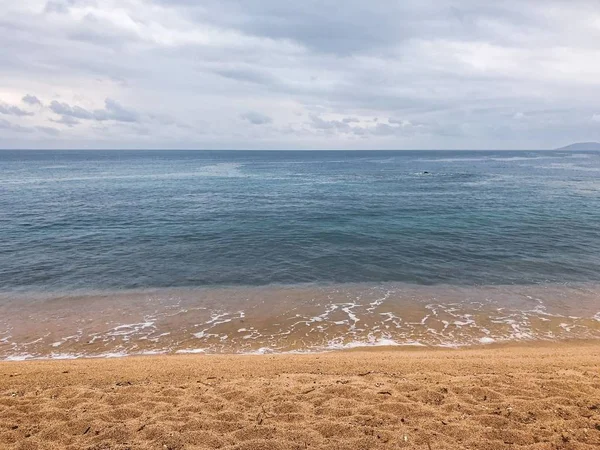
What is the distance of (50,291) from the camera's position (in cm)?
2009

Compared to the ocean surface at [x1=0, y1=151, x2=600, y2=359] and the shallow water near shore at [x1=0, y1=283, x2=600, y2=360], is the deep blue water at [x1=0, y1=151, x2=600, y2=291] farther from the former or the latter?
the shallow water near shore at [x1=0, y1=283, x2=600, y2=360]

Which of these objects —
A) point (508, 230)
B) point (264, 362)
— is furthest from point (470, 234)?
point (264, 362)

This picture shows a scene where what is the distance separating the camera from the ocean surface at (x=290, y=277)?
15562 millimetres

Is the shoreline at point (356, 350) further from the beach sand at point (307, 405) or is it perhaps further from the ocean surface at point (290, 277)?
the beach sand at point (307, 405)

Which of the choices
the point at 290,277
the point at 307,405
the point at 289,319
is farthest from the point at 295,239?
the point at 307,405

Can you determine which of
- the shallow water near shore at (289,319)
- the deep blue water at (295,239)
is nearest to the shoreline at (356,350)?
the shallow water near shore at (289,319)

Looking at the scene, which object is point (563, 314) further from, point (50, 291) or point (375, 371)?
point (50, 291)

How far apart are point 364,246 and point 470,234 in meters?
9.63

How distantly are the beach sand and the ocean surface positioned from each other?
3.75m

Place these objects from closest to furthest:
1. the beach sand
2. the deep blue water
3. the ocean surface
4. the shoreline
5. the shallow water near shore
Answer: the beach sand
the shoreline
the shallow water near shore
the ocean surface
the deep blue water

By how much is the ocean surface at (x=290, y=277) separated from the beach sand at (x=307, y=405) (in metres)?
3.75

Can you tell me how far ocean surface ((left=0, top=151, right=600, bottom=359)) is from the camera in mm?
15562

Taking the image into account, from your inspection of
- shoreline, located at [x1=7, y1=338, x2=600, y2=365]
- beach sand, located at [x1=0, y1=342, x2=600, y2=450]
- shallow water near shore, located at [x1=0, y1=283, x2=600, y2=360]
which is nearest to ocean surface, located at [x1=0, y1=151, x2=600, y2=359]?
shallow water near shore, located at [x1=0, y1=283, x2=600, y2=360]

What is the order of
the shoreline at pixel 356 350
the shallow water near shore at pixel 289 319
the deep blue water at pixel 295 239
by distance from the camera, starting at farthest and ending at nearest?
the deep blue water at pixel 295 239
the shallow water near shore at pixel 289 319
the shoreline at pixel 356 350
